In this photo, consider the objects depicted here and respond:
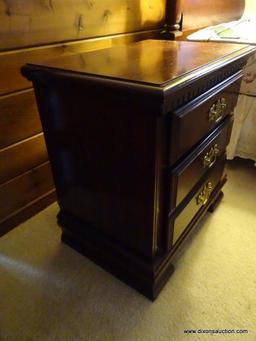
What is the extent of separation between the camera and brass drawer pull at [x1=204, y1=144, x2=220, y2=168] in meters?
0.98

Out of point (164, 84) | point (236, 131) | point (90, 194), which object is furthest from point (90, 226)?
point (236, 131)

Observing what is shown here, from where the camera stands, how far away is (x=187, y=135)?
0.78 metres

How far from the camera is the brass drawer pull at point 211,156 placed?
3.23 feet

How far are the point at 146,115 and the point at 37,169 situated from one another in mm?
796

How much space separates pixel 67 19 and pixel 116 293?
1117 mm

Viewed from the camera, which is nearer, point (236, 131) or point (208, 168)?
point (208, 168)

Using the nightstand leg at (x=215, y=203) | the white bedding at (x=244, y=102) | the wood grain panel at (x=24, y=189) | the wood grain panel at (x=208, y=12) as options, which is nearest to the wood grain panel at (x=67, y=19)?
the wood grain panel at (x=208, y=12)

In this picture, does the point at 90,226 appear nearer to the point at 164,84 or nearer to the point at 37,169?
the point at 37,169

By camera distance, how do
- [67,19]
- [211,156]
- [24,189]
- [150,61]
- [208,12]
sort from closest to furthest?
[150,61], [211,156], [67,19], [24,189], [208,12]

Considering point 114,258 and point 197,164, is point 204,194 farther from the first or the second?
point 114,258

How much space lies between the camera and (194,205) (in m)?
1.04

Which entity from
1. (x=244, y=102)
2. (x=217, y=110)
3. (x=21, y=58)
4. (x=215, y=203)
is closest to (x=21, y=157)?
(x=21, y=58)

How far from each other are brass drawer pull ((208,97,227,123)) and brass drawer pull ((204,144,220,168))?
0.37 ft

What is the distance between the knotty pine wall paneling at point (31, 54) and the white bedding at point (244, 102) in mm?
474
